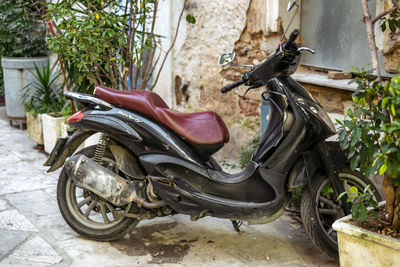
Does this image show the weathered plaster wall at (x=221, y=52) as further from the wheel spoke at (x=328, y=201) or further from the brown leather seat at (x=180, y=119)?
the wheel spoke at (x=328, y=201)

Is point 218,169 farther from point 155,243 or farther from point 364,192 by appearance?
point 364,192

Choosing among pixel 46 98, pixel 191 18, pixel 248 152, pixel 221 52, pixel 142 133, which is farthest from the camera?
pixel 46 98

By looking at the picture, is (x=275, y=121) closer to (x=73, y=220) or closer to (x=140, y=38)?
(x=73, y=220)

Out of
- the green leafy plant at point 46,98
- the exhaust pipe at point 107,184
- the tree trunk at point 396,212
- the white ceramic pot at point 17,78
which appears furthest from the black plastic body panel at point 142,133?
the white ceramic pot at point 17,78

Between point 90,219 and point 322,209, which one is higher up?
point 322,209

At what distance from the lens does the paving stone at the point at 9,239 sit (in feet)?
12.4

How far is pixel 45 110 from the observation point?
21.8ft

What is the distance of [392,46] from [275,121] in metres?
1.16

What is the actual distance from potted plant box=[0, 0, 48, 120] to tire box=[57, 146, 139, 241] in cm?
379

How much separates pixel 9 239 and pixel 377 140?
2555mm

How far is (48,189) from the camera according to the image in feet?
16.5

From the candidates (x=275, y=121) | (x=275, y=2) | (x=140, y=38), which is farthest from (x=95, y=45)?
(x=275, y=121)

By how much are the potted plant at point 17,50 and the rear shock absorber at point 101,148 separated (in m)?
3.90

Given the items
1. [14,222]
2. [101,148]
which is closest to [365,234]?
[101,148]
